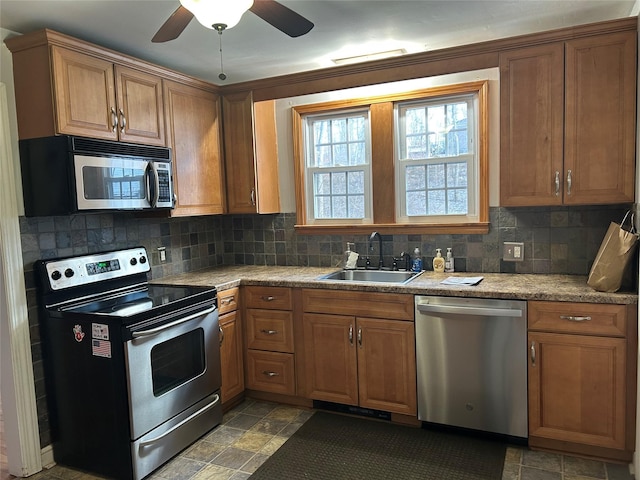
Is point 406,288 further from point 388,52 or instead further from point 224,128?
point 224,128

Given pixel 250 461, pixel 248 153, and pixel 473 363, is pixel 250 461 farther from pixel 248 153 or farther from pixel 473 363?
pixel 248 153

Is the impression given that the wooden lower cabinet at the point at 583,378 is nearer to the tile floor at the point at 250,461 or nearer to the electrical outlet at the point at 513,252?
the tile floor at the point at 250,461

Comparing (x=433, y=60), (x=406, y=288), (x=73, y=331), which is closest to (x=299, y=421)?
(x=406, y=288)

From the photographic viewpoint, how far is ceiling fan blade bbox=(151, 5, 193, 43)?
191cm

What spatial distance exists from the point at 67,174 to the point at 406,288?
6.15ft

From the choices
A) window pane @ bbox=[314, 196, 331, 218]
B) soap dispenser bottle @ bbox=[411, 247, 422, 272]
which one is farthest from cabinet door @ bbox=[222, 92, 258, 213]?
soap dispenser bottle @ bbox=[411, 247, 422, 272]

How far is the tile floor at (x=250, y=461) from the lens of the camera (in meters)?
2.37

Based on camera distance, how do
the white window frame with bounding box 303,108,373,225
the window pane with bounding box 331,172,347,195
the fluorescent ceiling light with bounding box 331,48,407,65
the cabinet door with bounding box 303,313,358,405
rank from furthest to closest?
the window pane with bounding box 331,172,347,195, the white window frame with bounding box 303,108,373,225, the fluorescent ceiling light with bounding box 331,48,407,65, the cabinet door with bounding box 303,313,358,405

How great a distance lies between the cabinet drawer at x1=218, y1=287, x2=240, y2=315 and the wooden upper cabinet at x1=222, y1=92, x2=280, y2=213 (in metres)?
0.69

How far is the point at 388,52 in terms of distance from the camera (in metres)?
3.08

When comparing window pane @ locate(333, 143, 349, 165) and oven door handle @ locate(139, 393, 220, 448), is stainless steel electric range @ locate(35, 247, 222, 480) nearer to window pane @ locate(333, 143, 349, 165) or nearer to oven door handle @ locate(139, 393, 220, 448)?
oven door handle @ locate(139, 393, 220, 448)

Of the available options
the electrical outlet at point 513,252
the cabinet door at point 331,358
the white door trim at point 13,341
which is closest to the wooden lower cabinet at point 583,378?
the electrical outlet at point 513,252

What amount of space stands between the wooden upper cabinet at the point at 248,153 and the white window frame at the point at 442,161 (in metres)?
0.98

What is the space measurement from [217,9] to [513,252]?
226 centimetres
